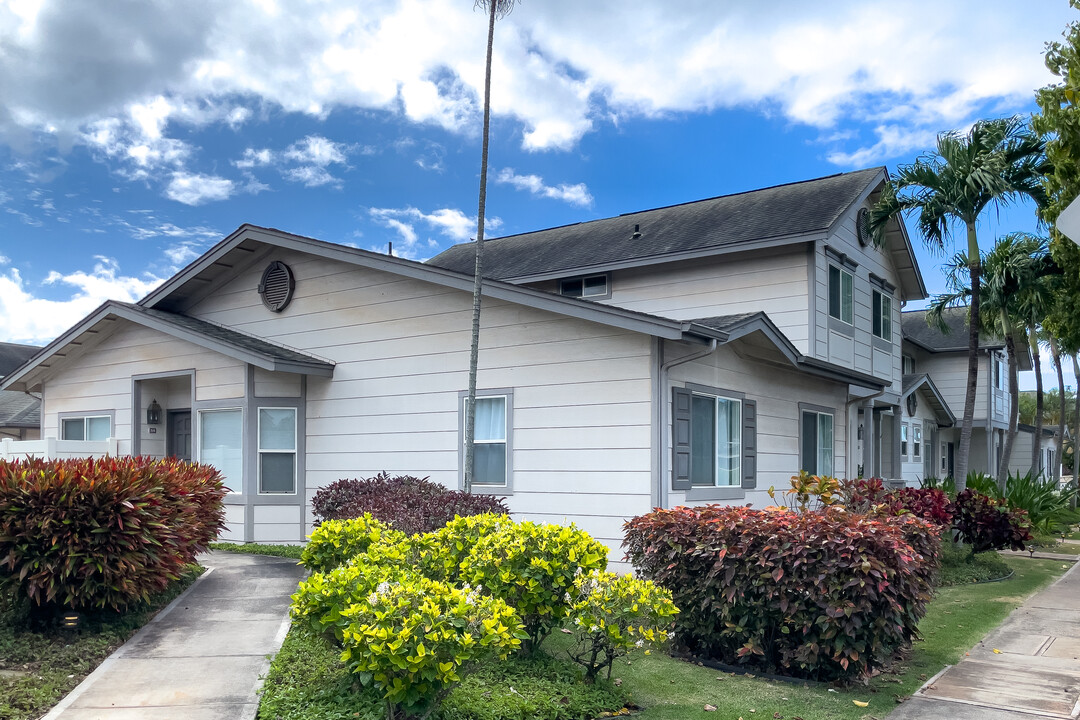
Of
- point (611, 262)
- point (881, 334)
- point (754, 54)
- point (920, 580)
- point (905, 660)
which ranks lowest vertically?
point (905, 660)

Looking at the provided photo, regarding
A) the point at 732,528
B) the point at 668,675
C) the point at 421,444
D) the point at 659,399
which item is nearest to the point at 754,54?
the point at 659,399

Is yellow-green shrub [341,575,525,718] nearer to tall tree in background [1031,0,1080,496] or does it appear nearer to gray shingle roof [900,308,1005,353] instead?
tall tree in background [1031,0,1080,496]

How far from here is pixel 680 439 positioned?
11.1 m

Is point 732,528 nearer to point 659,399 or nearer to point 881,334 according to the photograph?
point 659,399

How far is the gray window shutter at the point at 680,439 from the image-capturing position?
10984mm

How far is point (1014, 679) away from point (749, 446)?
595 centimetres

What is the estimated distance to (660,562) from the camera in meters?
7.77

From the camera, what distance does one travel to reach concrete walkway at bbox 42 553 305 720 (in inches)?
229

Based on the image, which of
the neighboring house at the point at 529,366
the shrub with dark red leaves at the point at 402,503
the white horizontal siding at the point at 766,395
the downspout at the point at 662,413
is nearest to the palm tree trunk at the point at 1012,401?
the neighboring house at the point at 529,366

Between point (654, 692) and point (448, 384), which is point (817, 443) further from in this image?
point (654, 692)

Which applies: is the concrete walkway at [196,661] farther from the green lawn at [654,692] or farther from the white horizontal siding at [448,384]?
the white horizontal siding at [448,384]

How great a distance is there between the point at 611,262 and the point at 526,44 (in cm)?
443

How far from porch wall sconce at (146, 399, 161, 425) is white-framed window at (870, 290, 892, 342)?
14183 millimetres

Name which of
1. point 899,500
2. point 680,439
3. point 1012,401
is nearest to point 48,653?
point 680,439
